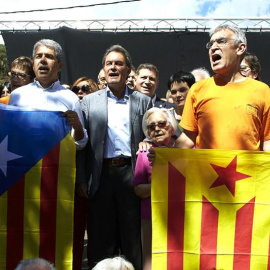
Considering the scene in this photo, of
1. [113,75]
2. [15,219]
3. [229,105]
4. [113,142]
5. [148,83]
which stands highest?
[148,83]

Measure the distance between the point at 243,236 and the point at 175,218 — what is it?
1.66 feet

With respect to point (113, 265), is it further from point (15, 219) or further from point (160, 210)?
point (15, 219)

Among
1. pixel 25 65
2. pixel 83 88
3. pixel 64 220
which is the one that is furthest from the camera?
pixel 83 88

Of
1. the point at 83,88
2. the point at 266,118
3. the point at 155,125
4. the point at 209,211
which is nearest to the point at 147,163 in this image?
the point at 155,125

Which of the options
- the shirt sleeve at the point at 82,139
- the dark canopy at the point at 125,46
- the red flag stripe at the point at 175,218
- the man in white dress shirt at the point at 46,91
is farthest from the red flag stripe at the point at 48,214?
the dark canopy at the point at 125,46

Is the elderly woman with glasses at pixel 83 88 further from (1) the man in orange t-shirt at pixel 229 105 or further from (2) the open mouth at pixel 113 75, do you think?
(1) the man in orange t-shirt at pixel 229 105

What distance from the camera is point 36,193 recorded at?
4164mm

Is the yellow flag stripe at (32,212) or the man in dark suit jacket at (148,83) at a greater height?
the man in dark suit jacket at (148,83)

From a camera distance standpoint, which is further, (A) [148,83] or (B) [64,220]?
(A) [148,83]

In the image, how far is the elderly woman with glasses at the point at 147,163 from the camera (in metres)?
4.27

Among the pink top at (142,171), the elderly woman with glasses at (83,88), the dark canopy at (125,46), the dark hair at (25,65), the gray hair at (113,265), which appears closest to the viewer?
the gray hair at (113,265)

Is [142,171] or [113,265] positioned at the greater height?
[142,171]

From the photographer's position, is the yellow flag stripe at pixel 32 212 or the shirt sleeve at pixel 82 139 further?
the shirt sleeve at pixel 82 139

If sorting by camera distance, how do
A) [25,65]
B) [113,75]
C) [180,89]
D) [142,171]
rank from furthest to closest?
[180,89]
[25,65]
[113,75]
[142,171]
